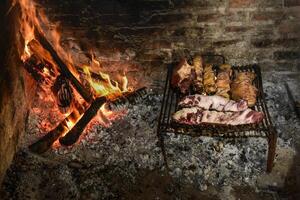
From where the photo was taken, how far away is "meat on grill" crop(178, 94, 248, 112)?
4.29 m

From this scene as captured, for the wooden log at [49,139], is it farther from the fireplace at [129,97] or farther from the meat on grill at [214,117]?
the meat on grill at [214,117]

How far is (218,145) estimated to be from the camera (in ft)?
15.8

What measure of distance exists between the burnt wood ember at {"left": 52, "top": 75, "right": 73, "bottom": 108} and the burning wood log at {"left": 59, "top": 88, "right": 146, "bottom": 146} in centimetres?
38

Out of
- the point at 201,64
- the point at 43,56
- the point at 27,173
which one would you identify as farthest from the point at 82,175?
the point at 201,64

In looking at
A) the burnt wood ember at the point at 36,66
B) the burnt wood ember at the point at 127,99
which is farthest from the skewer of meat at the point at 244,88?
the burnt wood ember at the point at 36,66

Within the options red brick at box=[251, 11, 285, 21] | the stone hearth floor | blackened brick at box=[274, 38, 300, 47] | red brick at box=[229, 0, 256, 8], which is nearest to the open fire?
the stone hearth floor

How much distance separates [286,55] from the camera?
17.4 ft

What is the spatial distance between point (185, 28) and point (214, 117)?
1.53 metres

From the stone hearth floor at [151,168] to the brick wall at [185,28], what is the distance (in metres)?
0.97

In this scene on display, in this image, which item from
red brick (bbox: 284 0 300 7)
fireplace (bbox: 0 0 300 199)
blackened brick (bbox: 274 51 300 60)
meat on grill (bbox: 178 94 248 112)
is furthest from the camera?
blackened brick (bbox: 274 51 300 60)

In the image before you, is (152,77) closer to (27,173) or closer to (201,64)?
(201,64)

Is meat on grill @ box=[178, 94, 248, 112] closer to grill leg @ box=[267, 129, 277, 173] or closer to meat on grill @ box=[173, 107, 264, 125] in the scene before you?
meat on grill @ box=[173, 107, 264, 125]

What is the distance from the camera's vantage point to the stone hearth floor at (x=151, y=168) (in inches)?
172

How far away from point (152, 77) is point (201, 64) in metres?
0.98
